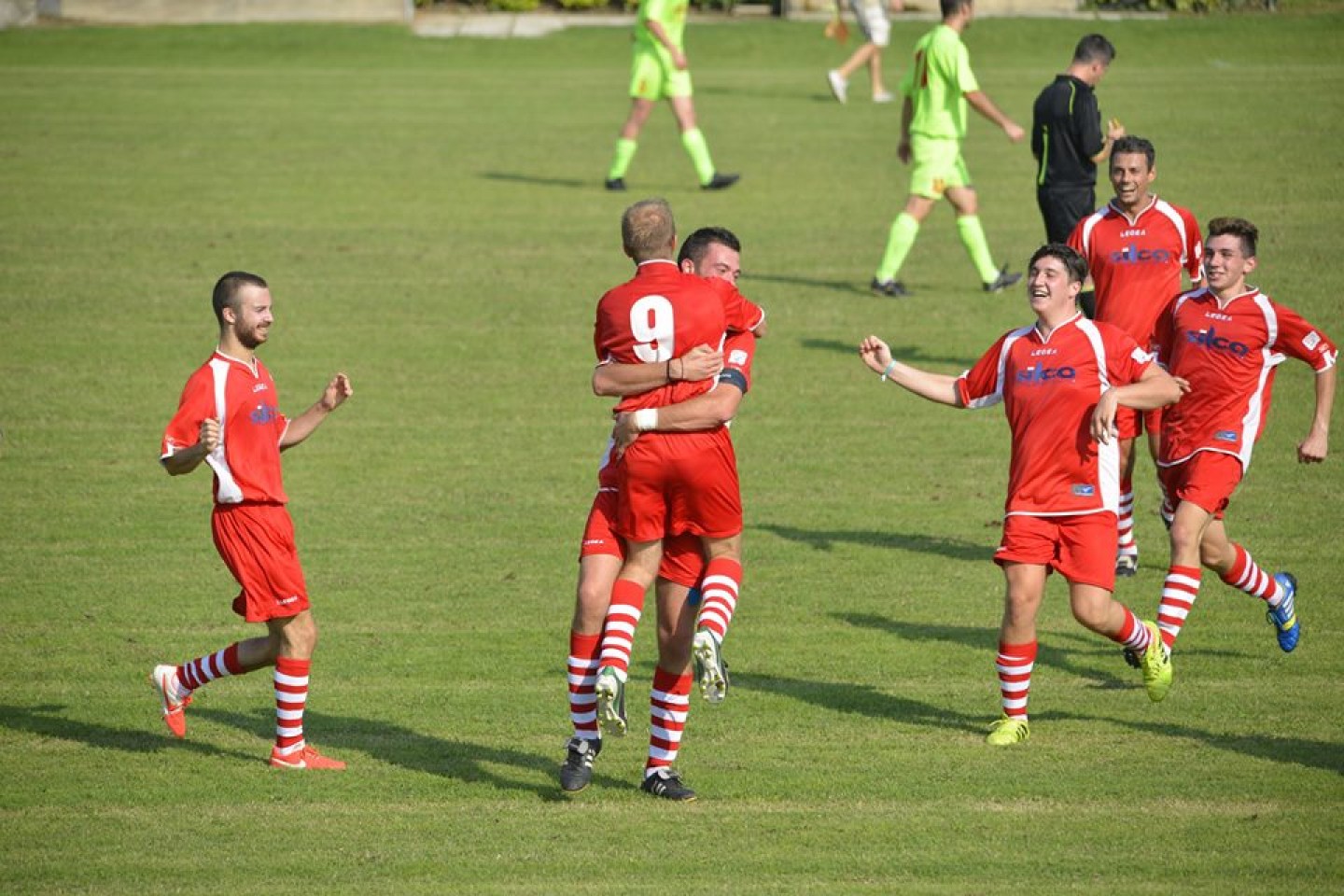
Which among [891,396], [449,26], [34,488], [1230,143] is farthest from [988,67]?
[34,488]

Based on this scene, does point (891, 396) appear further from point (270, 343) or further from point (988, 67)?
point (988, 67)

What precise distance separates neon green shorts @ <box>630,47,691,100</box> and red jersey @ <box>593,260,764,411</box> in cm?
1466

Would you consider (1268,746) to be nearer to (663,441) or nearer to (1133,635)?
(1133,635)

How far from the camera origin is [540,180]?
23.8 m

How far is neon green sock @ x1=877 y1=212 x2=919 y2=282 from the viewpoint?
1775 cm

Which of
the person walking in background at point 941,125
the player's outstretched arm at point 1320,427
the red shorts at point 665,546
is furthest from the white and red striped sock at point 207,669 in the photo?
the person walking in background at point 941,125

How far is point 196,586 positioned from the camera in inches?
444

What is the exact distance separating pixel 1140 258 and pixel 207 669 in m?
6.11

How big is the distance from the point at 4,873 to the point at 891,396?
10.2 m

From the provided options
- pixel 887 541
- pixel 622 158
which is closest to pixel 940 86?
pixel 622 158

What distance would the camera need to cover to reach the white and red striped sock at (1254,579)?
32.3ft

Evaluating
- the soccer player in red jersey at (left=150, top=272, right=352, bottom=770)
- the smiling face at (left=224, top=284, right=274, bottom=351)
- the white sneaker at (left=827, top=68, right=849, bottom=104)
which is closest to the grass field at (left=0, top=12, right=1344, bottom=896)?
the white sneaker at (left=827, top=68, right=849, bottom=104)

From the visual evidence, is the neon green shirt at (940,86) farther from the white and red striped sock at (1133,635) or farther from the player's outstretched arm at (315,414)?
the player's outstretched arm at (315,414)

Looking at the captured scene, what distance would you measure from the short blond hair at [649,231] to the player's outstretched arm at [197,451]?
199 cm
